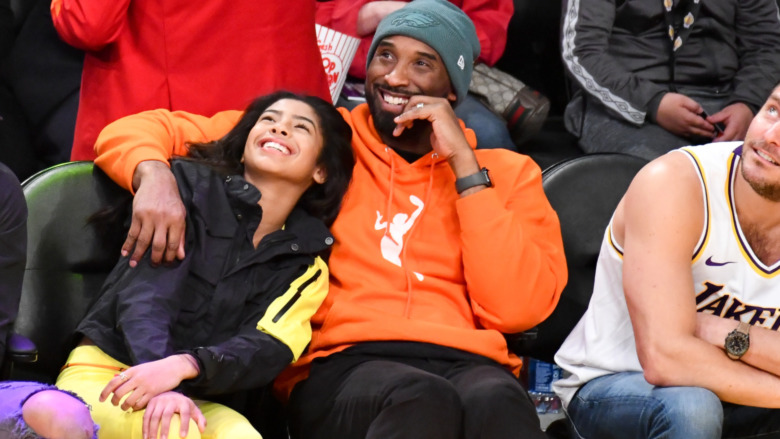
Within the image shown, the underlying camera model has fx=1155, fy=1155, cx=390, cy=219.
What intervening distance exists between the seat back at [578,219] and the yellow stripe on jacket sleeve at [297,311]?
660 mm

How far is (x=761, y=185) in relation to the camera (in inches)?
103

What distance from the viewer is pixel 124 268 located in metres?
2.62

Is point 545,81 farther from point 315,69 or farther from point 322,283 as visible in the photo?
point 322,283

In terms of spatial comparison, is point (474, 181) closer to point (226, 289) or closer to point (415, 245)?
point (415, 245)

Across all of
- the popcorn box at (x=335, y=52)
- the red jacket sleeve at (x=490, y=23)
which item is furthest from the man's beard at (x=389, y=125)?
the red jacket sleeve at (x=490, y=23)

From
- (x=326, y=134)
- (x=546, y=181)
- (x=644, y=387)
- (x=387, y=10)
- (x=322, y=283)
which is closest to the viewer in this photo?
(x=644, y=387)

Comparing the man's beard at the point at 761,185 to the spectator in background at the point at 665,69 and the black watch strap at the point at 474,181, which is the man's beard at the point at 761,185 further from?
the spectator in background at the point at 665,69

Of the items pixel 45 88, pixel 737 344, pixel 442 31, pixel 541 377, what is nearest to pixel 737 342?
pixel 737 344

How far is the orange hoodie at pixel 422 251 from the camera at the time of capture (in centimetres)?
276

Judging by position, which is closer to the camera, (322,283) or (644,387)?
(644,387)

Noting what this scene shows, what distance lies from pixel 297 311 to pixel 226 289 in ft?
0.56

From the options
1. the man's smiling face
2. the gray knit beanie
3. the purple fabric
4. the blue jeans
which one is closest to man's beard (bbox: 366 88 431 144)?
the man's smiling face

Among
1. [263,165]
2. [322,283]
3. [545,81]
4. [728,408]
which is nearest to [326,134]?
[263,165]

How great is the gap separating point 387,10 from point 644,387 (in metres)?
1.66
